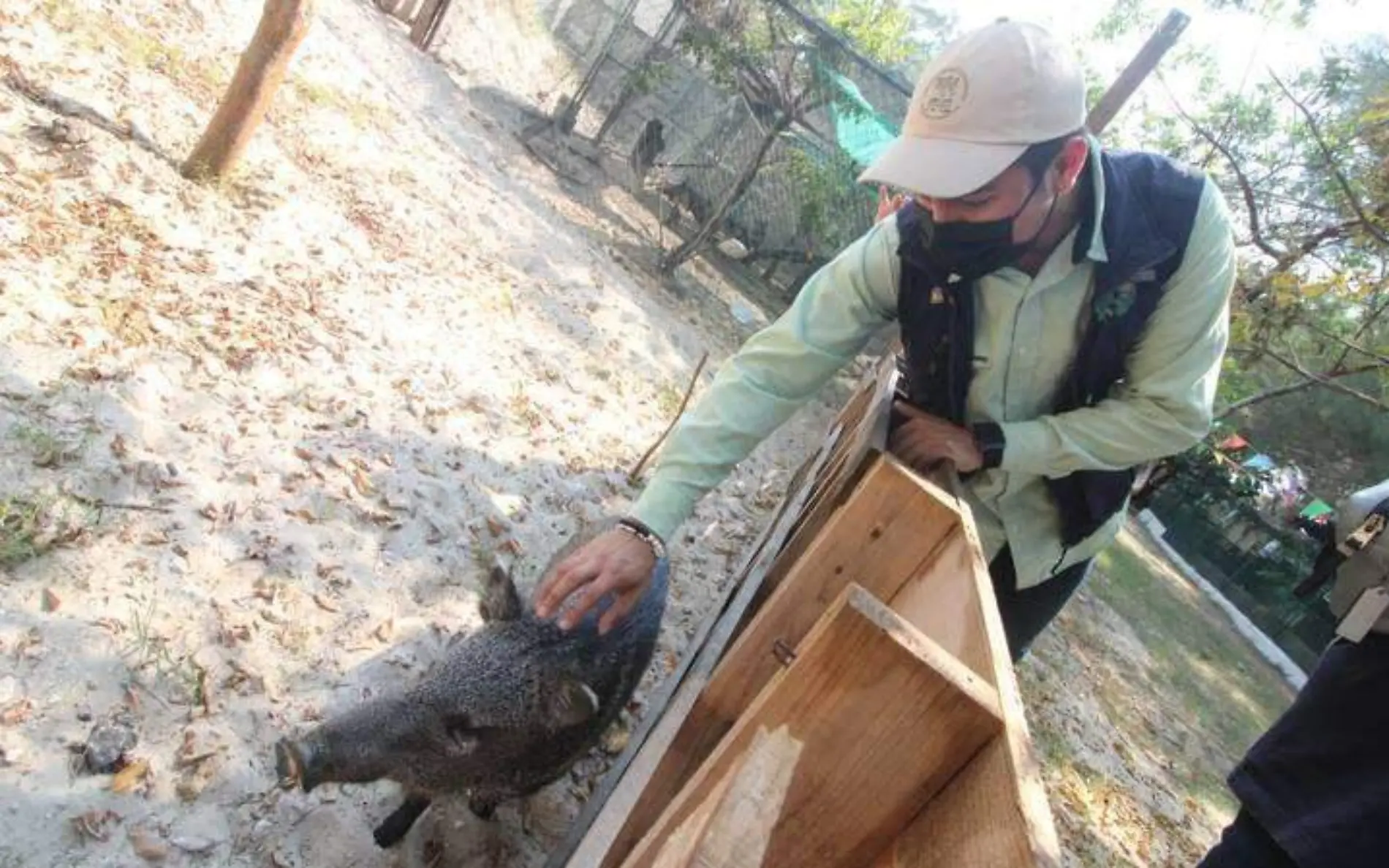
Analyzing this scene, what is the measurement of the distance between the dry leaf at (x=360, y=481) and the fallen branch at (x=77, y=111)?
2.62 m

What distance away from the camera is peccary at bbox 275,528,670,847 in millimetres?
2818

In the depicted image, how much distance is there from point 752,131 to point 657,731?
11.5 meters

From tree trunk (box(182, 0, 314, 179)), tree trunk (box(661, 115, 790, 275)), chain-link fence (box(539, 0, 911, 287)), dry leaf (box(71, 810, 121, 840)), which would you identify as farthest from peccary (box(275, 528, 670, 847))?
chain-link fence (box(539, 0, 911, 287))

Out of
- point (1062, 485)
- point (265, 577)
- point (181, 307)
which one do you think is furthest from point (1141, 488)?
point (181, 307)

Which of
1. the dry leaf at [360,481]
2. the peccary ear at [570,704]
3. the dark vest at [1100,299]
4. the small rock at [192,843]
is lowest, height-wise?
the small rock at [192,843]

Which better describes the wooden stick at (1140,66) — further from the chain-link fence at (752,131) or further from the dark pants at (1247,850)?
the dark pants at (1247,850)

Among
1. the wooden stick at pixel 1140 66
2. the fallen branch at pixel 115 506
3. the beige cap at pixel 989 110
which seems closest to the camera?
the beige cap at pixel 989 110

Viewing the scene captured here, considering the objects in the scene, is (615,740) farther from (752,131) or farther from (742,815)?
(752,131)

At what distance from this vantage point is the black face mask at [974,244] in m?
2.05

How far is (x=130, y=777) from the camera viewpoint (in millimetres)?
2838

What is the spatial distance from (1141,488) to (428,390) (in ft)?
13.6

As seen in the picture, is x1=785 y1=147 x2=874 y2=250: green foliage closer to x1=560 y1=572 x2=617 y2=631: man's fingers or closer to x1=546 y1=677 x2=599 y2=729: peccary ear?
x1=546 y1=677 x2=599 y2=729: peccary ear

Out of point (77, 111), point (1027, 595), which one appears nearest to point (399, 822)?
point (1027, 595)

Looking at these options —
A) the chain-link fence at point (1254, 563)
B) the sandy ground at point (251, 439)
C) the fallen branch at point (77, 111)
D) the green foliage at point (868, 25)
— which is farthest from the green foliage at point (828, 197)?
the chain-link fence at point (1254, 563)
